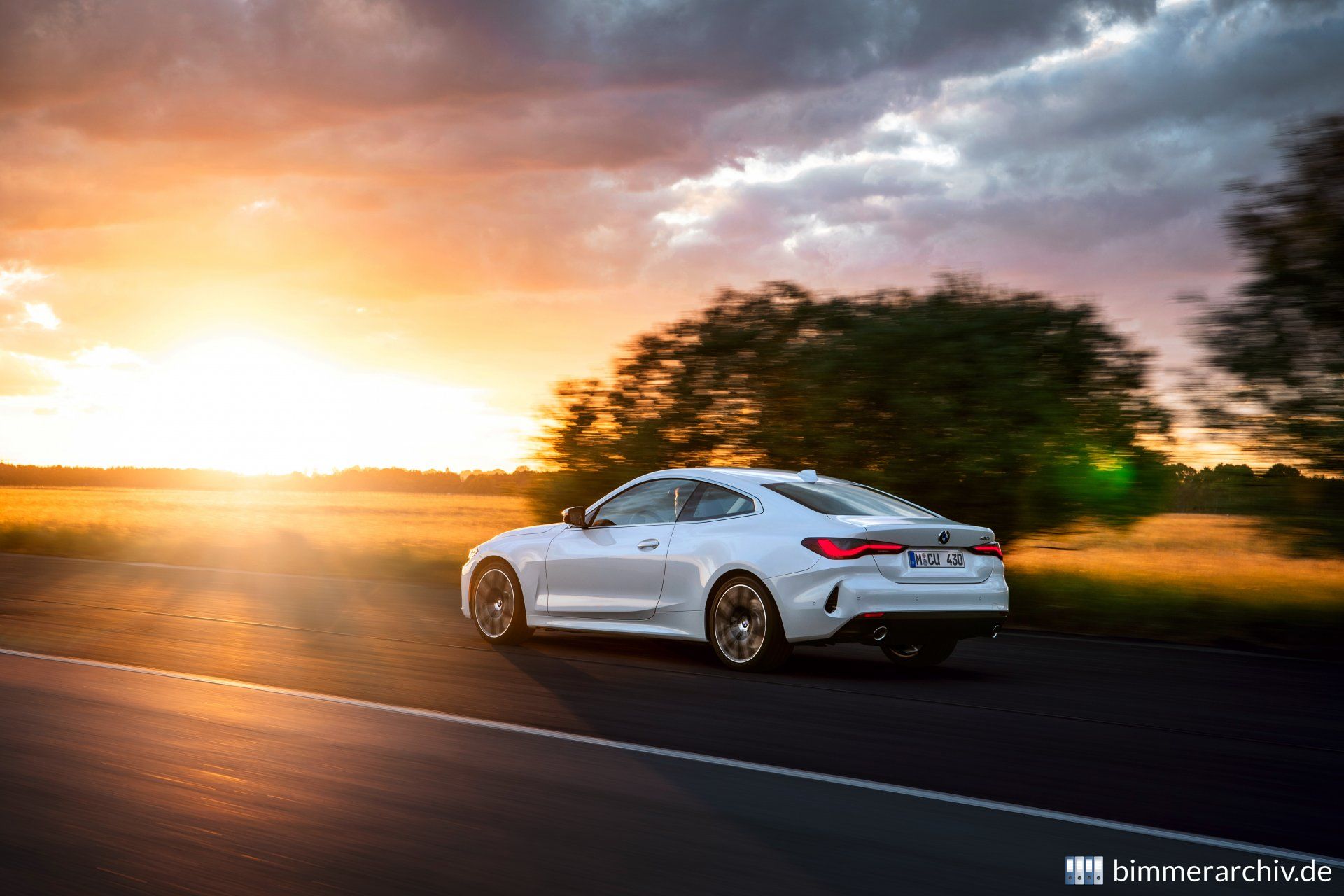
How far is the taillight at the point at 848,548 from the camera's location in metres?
9.13

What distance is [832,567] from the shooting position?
912cm

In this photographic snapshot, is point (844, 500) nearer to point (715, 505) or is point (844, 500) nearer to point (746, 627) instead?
point (715, 505)

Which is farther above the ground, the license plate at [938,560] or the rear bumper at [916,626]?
the license plate at [938,560]

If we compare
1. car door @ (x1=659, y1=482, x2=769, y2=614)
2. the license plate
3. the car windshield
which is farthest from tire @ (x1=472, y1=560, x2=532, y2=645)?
the license plate

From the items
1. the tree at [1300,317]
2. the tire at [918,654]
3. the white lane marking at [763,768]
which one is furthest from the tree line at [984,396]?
the white lane marking at [763,768]

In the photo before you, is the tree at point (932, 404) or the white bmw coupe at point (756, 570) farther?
the tree at point (932, 404)

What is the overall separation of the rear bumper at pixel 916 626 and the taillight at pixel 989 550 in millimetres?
424

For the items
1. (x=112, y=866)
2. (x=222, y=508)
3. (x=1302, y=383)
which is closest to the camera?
(x=112, y=866)

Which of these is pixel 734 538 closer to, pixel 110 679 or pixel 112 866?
pixel 110 679

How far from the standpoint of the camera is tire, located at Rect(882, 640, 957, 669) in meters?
10.5

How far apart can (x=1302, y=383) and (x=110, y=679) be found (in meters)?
10.9

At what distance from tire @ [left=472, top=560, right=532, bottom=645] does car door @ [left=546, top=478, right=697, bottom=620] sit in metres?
0.41

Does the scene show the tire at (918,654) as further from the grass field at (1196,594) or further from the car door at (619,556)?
the grass field at (1196,594)

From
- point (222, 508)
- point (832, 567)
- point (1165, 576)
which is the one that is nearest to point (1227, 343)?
point (1165, 576)
